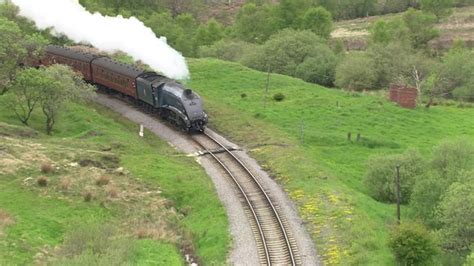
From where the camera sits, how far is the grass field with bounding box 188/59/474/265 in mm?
33906

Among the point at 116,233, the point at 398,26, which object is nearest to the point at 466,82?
the point at 398,26

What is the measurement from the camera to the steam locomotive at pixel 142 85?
164 ft

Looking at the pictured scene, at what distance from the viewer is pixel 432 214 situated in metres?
36.6

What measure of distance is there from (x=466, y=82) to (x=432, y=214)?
→ 158ft

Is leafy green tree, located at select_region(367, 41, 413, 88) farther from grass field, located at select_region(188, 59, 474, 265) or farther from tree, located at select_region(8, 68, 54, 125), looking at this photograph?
tree, located at select_region(8, 68, 54, 125)

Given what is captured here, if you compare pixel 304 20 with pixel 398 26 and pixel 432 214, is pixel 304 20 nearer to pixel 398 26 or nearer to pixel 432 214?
pixel 398 26

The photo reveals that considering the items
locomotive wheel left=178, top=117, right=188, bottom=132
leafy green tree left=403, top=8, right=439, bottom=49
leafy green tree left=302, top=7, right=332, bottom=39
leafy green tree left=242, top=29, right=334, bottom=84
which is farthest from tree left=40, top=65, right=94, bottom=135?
leafy green tree left=403, top=8, right=439, bottom=49

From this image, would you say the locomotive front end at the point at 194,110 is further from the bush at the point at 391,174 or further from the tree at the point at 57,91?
the bush at the point at 391,174

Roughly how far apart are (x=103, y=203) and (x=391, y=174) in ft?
68.8

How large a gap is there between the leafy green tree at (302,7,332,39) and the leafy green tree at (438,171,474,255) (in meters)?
80.0

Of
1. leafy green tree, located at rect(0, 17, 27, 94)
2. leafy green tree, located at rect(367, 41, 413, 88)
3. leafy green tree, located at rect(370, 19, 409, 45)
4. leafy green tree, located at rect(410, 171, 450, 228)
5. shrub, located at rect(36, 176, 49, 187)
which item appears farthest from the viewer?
leafy green tree, located at rect(370, 19, 409, 45)

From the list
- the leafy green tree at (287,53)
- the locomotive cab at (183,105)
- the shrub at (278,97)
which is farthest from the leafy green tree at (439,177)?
the leafy green tree at (287,53)

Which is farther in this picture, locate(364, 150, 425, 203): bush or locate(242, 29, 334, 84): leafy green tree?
locate(242, 29, 334, 84): leafy green tree

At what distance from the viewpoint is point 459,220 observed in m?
31.8
